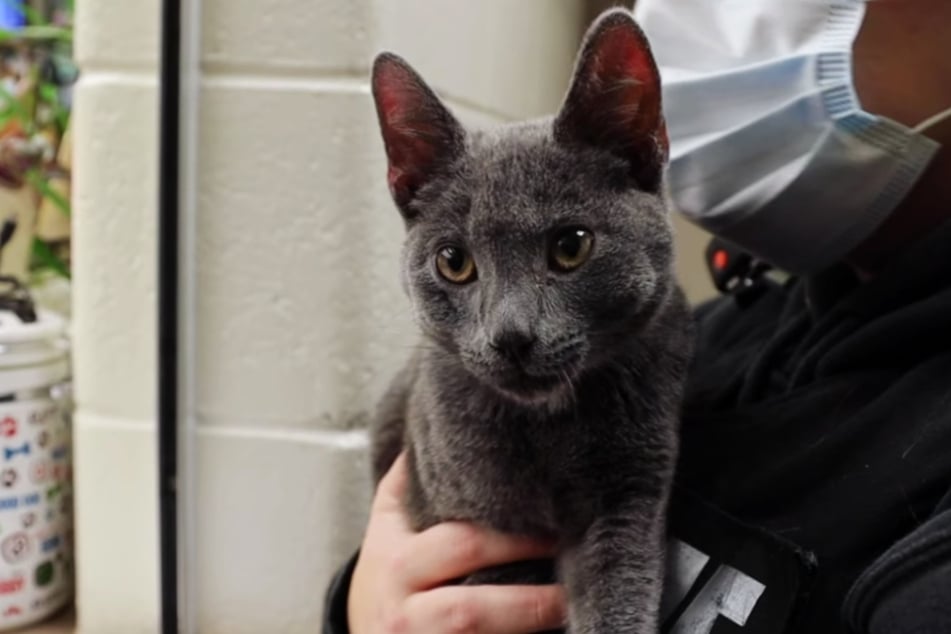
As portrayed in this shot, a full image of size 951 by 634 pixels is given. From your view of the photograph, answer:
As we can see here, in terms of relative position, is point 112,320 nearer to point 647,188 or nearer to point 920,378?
point 647,188

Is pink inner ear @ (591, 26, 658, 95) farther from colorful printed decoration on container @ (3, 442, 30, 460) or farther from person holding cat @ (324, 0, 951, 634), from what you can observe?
colorful printed decoration on container @ (3, 442, 30, 460)

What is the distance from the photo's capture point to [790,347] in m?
0.82

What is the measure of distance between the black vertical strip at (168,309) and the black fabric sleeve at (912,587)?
758mm

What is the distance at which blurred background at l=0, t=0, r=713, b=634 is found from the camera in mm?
989

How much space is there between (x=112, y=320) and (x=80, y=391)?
0.10 m

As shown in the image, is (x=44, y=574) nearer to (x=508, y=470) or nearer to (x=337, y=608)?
(x=337, y=608)

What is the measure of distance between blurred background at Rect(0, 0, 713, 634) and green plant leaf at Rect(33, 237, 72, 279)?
19 centimetres

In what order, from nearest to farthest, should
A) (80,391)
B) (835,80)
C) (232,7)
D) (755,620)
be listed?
1. (755,620)
2. (835,80)
3. (232,7)
4. (80,391)

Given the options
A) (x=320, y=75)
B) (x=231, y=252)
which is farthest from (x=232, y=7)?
(x=231, y=252)

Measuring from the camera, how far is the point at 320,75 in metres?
0.98

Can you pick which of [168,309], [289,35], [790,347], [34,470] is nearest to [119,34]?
[289,35]

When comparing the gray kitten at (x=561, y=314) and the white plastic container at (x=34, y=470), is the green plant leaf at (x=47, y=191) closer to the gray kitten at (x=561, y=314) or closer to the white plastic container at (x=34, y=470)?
the white plastic container at (x=34, y=470)

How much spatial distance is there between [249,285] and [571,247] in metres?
0.49

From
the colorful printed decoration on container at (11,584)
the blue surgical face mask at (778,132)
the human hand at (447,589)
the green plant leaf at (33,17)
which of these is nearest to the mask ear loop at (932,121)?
the blue surgical face mask at (778,132)
